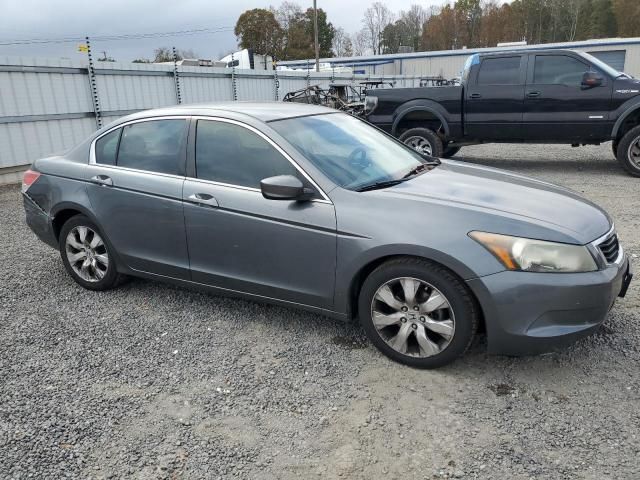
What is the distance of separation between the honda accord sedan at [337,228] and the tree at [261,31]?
68.7 meters

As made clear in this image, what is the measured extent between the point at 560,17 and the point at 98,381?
88954 millimetres

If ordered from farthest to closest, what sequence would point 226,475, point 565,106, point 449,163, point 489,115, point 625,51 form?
point 625,51 → point 489,115 → point 565,106 → point 449,163 → point 226,475

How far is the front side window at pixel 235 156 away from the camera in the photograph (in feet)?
11.5

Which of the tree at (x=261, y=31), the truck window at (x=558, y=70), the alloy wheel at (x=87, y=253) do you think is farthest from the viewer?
the tree at (x=261, y=31)

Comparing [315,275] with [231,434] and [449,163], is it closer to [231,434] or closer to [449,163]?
[231,434]

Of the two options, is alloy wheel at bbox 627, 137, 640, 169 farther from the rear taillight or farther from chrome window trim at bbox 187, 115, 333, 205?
the rear taillight

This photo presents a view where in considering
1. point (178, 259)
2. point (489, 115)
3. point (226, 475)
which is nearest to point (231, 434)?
point (226, 475)

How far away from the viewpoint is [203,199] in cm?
367

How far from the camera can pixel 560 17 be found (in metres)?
77.6

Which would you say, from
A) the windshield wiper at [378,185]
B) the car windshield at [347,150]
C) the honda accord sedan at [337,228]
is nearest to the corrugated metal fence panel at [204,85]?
the honda accord sedan at [337,228]

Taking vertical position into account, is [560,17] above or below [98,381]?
above

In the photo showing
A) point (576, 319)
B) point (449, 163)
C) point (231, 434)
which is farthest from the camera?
point (449, 163)

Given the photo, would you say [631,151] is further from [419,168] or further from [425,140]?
[419,168]

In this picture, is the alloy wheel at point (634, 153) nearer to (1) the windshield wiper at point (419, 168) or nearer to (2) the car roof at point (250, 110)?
(1) the windshield wiper at point (419, 168)
